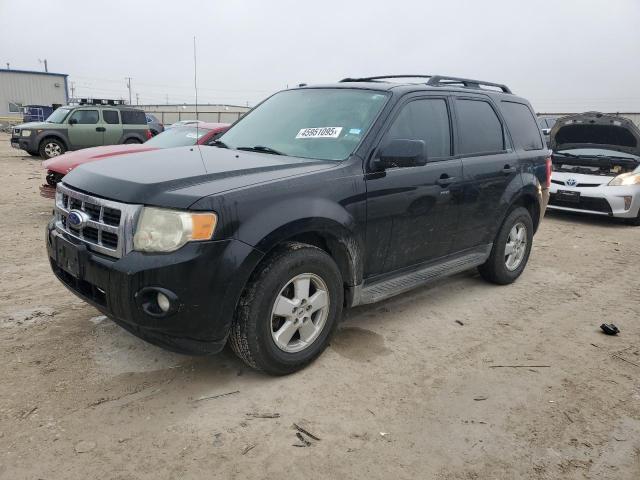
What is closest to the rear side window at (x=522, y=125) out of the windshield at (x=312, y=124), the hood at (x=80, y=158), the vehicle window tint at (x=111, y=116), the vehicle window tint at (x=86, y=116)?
the windshield at (x=312, y=124)

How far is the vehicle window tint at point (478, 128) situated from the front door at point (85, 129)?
44.8 feet

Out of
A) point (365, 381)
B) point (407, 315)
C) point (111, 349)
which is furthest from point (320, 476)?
point (407, 315)

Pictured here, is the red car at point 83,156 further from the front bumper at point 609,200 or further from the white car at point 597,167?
the front bumper at point 609,200

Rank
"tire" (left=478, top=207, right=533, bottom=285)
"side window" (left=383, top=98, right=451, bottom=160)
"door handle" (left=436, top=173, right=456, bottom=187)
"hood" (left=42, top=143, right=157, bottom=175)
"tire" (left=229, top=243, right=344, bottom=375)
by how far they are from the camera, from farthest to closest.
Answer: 1. "hood" (left=42, top=143, right=157, bottom=175)
2. "tire" (left=478, top=207, right=533, bottom=285)
3. "door handle" (left=436, top=173, right=456, bottom=187)
4. "side window" (left=383, top=98, right=451, bottom=160)
5. "tire" (left=229, top=243, right=344, bottom=375)

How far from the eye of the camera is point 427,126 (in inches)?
158

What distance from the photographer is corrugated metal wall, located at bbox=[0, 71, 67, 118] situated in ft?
124

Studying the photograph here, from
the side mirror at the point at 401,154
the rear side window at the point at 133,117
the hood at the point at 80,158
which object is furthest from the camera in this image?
the rear side window at the point at 133,117

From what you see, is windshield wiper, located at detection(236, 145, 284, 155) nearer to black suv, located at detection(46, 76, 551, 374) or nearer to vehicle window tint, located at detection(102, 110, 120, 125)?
black suv, located at detection(46, 76, 551, 374)

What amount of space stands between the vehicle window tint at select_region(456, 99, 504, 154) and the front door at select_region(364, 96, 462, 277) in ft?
0.65

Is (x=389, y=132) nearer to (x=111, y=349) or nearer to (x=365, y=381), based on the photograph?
(x=365, y=381)

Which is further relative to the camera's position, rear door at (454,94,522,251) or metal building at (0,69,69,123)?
metal building at (0,69,69,123)

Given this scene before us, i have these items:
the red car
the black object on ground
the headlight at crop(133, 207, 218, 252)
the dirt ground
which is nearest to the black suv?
the headlight at crop(133, 207, 218, 252)

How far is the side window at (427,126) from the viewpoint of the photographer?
12.5 ft

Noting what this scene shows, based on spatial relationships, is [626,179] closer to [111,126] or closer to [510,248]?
[510,248]
